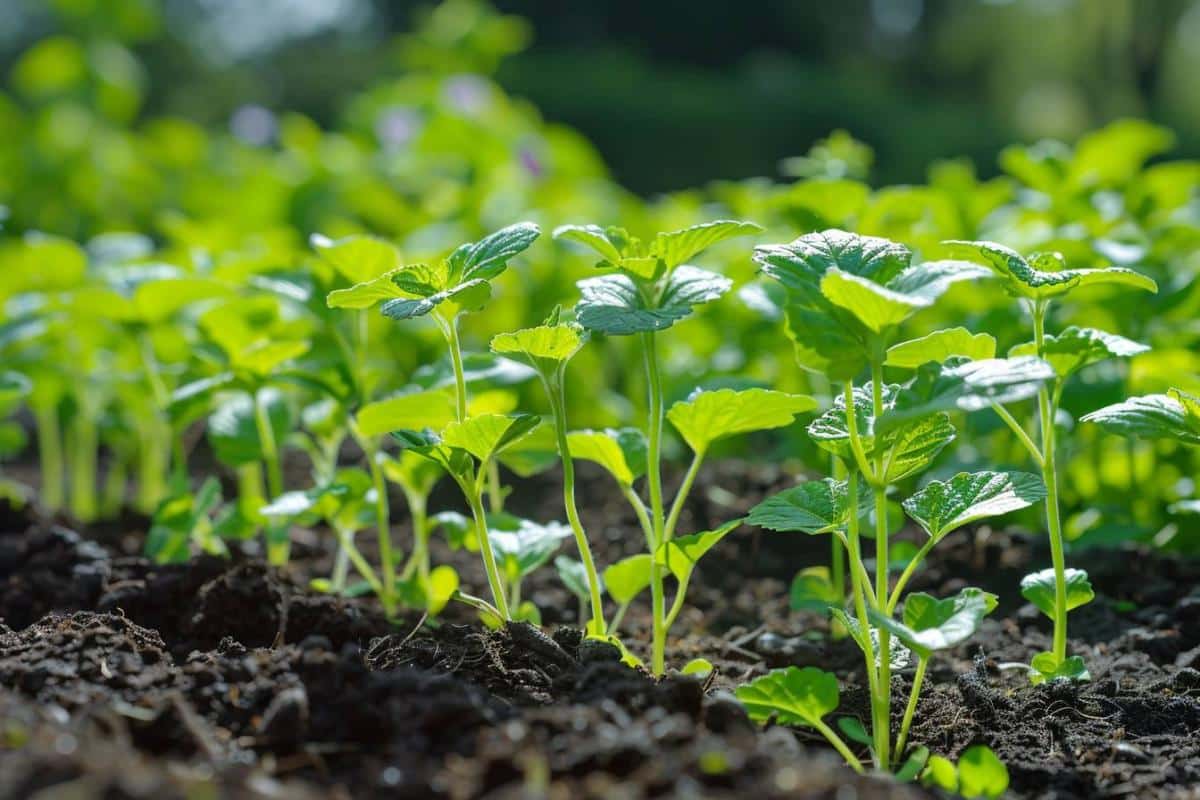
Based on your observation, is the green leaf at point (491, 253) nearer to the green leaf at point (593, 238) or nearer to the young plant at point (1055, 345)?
the green leaf at point (593, 238)

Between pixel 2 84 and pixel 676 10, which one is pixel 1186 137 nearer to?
pixel 676 10

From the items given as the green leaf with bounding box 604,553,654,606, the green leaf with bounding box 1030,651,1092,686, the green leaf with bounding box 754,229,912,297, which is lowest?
the green leaf with bounding box 1030,651,1092,686

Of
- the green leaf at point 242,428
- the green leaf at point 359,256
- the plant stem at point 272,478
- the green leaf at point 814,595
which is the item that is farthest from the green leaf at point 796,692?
the green leaf at point 242,428

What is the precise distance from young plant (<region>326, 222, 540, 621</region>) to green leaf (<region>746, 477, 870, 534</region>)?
0.96 ft

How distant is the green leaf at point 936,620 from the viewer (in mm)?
1109

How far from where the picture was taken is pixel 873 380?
119 centimetres

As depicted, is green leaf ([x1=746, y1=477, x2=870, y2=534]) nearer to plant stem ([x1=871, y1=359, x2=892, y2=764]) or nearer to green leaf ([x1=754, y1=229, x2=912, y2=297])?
plant stem ([x1=871, y1=359, x2=892, y2=764])

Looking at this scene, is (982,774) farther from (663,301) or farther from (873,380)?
(663,301)

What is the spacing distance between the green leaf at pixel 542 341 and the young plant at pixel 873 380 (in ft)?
0.77

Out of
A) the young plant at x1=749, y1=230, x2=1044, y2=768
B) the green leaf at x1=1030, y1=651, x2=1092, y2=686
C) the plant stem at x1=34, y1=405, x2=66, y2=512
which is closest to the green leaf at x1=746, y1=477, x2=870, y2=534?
the young plant at x1=749, y1=230, x2=1044, y2=768

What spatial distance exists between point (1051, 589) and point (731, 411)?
1.59ft

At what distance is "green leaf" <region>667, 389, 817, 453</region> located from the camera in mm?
1317

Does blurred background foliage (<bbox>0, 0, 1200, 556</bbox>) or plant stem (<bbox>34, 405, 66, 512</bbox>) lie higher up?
blurred background foliage (<bbox>0, 0, 1200, 556</bbox>)

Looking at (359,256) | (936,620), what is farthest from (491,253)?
(936,620)
